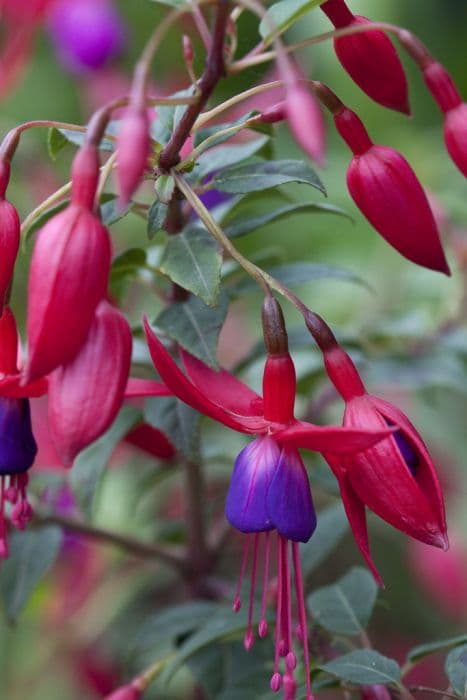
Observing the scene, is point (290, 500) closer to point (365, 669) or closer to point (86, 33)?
point (365, 669)

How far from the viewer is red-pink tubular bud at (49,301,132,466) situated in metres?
0.61

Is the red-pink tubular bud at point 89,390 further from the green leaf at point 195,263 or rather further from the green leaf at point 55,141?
the green leaf at point 55,141

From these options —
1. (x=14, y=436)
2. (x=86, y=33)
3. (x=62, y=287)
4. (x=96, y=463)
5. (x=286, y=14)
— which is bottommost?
(x=96, y=463)

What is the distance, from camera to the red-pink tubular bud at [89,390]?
61 centimetres

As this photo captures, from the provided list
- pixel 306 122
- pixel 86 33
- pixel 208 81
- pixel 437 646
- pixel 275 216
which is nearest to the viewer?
pixel 306 122

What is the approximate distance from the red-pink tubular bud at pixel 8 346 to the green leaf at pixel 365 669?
32cm

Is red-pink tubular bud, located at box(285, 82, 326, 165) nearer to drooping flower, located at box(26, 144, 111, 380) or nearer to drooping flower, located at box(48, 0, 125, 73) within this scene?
drooping flower, located at box(26, 144, 111, 380)

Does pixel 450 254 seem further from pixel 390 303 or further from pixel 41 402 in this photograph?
pixel 41 402

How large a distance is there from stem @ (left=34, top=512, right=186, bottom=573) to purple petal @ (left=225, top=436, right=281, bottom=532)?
383 millimetres

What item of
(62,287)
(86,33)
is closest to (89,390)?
(62,287)

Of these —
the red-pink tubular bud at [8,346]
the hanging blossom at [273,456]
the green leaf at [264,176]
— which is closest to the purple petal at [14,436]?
the red-pink tubular bud at [8,346]

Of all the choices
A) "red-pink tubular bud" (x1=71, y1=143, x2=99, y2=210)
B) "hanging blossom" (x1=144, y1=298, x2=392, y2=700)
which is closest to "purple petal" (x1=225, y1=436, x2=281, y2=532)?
"hanging blossom" (x1=144, y1=298, x2=392, y2=700)

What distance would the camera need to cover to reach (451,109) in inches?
28.4

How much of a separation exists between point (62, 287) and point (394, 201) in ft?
0.82
